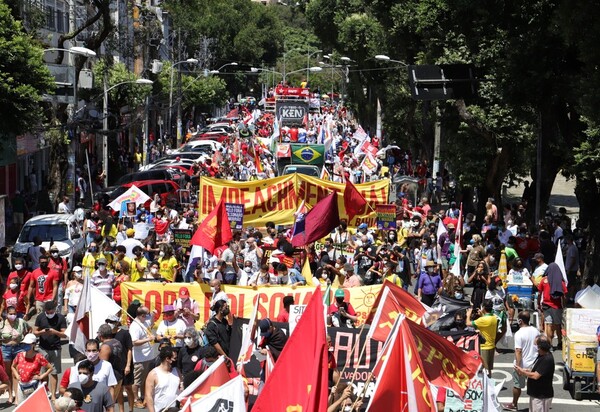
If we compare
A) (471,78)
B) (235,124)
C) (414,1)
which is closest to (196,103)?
(235,124)

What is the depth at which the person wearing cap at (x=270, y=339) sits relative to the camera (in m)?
13.8

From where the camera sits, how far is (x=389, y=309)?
1397cm

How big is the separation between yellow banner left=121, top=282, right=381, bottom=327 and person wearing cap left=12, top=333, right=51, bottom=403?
9.72 ft

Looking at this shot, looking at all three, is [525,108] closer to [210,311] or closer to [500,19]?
[500,19]

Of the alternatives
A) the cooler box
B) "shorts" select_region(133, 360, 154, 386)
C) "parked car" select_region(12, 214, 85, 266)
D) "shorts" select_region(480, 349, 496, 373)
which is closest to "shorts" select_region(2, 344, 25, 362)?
"shorts" select_region(133, 360, 154, 386)

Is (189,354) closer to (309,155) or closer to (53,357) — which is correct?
(53,357)

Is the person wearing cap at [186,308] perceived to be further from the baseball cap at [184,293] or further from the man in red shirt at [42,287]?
the man in red shirt at [42,287]

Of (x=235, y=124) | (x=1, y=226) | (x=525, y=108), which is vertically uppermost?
(x=525, y=108)

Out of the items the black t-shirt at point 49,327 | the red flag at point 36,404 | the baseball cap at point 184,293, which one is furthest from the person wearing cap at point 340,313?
the red flag at point 36,404

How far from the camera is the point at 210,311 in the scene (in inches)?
682

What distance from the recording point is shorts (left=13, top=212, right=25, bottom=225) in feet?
112

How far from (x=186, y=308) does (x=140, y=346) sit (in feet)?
4.61

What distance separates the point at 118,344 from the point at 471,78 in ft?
60.6

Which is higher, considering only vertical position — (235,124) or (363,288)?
(363,288)
